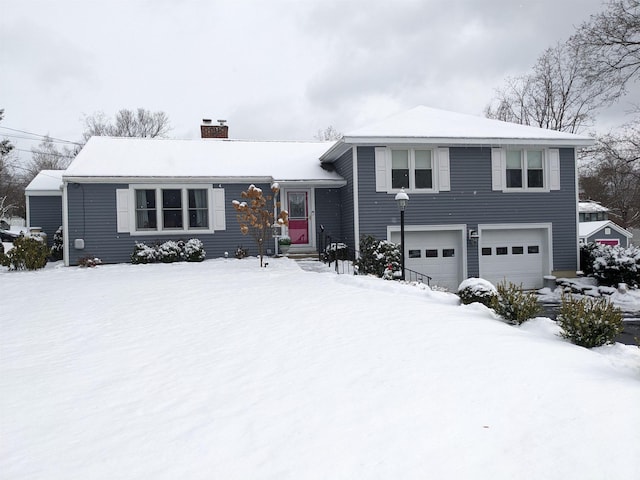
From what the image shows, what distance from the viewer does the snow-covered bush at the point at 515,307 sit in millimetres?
6797

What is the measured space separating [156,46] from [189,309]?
10594mm

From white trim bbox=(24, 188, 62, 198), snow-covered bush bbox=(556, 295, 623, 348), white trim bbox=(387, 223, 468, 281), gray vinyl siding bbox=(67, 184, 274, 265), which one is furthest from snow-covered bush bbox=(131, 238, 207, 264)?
snow-covered bush bbox=(556, 295, 623, 348)

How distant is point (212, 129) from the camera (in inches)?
814

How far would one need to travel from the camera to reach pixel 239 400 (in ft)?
13.1

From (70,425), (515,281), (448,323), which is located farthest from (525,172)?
(70,425)

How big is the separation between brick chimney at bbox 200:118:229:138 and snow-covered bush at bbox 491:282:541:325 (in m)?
16.6

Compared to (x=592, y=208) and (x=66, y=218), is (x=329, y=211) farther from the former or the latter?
(x=592, y=208)

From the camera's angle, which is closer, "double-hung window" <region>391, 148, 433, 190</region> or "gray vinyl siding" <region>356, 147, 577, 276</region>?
"gray vinyl siding" <region>356, 147, 577, 276</region>

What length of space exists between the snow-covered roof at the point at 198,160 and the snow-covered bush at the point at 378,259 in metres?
3.62

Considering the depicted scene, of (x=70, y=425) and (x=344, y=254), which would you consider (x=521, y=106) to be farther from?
(x=70, y=425)

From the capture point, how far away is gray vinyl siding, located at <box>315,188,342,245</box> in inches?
631

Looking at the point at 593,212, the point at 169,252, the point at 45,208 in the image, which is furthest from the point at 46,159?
the point at 593,212

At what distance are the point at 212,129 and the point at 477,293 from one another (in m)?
15.9

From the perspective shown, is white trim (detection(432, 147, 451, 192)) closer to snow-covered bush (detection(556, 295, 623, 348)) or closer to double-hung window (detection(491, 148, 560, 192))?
double-hung window (detection(491, 148, 560, 192))
